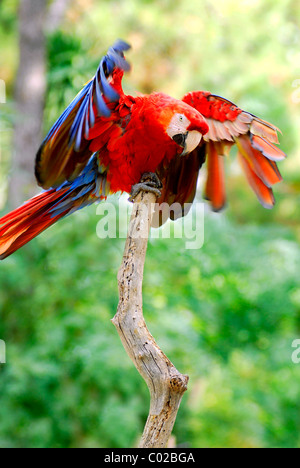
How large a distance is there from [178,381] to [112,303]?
181 centimetres

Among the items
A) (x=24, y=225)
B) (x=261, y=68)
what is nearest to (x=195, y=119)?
(x=24, y=225)

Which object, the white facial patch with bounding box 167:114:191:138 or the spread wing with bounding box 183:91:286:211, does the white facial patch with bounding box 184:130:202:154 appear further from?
the spread wing with bounding box 183:91:286:211

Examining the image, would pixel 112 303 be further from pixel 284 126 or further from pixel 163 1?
pixel 163 1

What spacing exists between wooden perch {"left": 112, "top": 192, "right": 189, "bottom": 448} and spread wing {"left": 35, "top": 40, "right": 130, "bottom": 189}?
0.66ft

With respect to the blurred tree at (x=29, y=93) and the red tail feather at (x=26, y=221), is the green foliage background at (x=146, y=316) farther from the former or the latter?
the red tail feather at (x=26, y=221)

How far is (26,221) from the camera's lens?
1.06 metres

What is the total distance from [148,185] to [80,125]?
235mm

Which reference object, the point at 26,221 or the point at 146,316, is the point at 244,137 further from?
the point at 146,316

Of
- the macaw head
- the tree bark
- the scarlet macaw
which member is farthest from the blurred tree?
the macaw head

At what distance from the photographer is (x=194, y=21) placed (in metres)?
3.49

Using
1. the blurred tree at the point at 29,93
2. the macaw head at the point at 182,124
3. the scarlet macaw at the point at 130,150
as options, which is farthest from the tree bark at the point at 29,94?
the macaw head at the point at 182,124

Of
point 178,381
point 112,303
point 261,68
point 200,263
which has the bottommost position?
point 178,381

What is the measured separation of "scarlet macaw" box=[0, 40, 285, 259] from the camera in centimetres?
96
